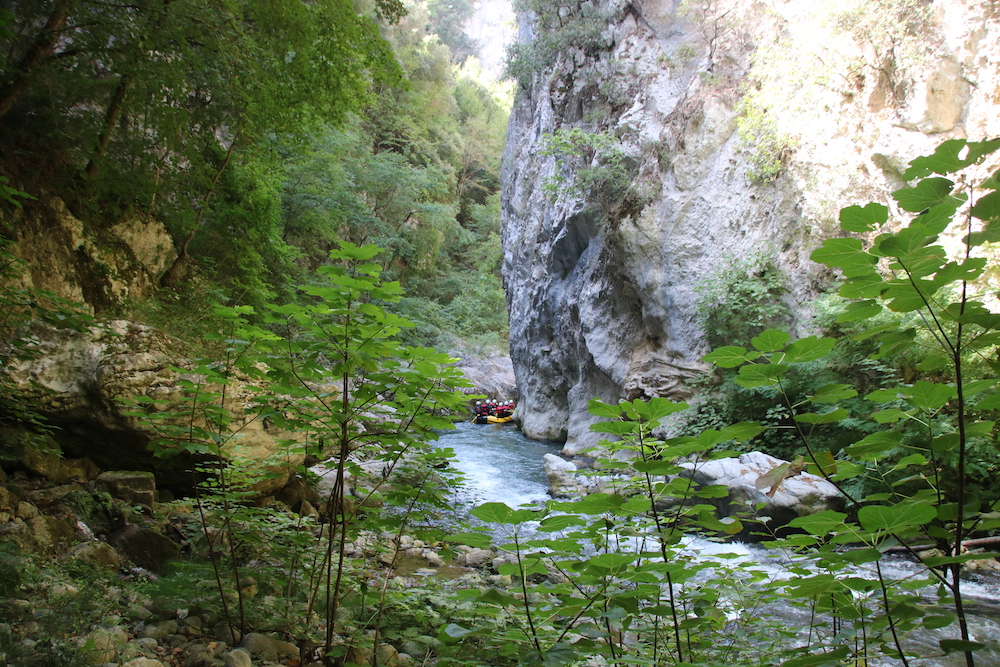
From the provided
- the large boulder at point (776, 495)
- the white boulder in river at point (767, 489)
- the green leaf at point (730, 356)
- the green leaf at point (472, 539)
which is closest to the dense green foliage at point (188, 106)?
the green leaf at point (472, 539)

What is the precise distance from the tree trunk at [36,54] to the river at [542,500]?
15.2 feet

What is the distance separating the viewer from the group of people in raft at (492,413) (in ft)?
60.9

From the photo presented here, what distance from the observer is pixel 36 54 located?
4180 mm

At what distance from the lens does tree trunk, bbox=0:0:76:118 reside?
159 inches

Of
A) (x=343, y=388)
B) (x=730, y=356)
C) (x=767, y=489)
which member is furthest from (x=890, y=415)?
(x=767, y=489)

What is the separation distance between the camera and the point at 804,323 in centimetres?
814

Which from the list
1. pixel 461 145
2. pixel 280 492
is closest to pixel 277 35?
pixel 280 492

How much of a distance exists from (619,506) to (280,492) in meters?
5.02

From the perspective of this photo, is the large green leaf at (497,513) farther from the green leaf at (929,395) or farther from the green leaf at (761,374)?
the green leaf at (929,395)

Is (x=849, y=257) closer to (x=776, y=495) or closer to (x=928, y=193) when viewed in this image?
(x=928, y=193)

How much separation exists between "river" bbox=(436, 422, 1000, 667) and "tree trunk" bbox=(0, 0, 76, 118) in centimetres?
463

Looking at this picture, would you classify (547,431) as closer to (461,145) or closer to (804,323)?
(804,323)

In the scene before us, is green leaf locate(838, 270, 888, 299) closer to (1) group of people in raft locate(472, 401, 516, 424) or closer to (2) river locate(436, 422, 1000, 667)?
(2) river locate(436, 422, 1000, 667)

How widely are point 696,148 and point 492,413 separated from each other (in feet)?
38.0
